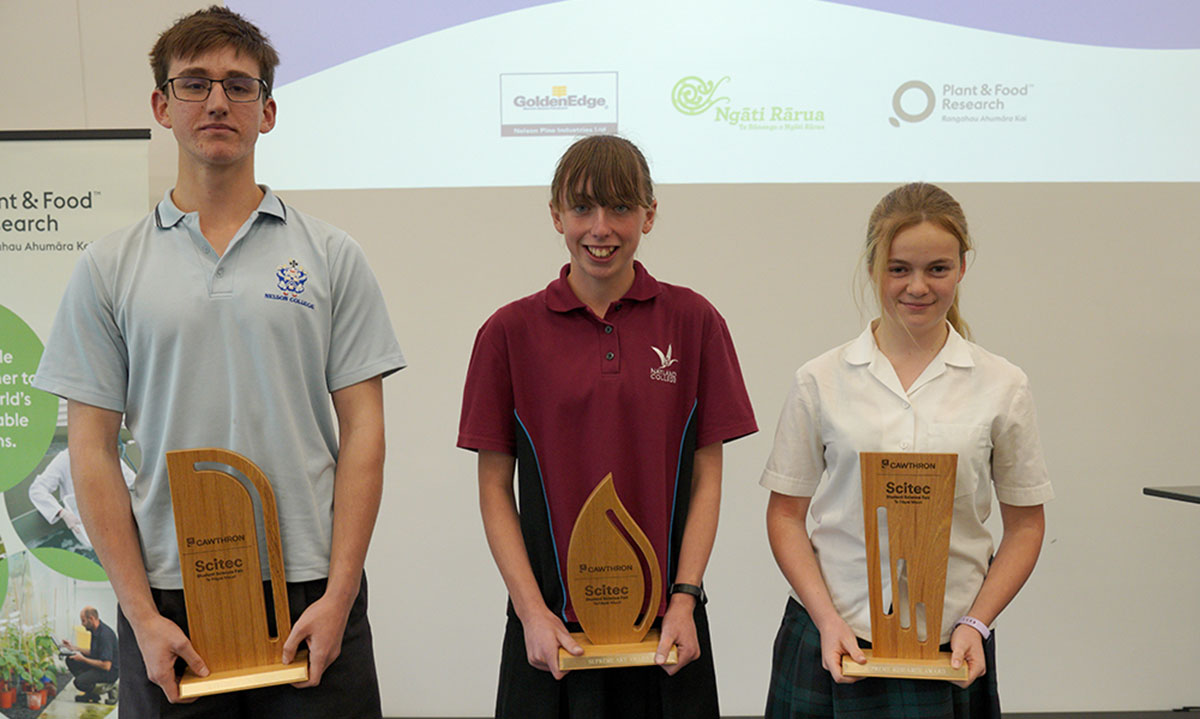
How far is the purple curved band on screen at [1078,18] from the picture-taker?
2.84 m

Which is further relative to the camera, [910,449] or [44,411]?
[44,411]

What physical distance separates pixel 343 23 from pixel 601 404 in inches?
79.9

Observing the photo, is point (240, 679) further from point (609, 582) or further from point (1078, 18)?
point (1078, 18)

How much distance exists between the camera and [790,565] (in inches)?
58.1

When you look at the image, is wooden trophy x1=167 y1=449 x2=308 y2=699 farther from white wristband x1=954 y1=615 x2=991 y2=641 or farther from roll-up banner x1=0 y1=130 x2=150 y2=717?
roll-up banner x1=0 y1=130 x2=150 y2=717

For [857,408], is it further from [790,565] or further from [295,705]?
[295,705]

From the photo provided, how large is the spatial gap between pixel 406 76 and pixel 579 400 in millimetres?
1830

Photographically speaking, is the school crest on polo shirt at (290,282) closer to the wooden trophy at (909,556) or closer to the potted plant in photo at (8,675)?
the wooden trophy at (909,556)

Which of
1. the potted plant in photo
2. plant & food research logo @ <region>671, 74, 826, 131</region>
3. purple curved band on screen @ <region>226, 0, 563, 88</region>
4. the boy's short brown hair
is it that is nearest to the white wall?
plant & food research logo @ <region>671, 74, 826, 131</region>

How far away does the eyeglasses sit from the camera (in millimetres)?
1396

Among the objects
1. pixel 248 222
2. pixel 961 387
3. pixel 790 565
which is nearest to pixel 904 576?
pixel 790 565

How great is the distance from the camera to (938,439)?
4.61 feet

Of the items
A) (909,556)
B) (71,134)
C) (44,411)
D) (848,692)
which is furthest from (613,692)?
(71,134)

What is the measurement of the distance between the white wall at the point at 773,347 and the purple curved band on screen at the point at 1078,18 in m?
0.47
